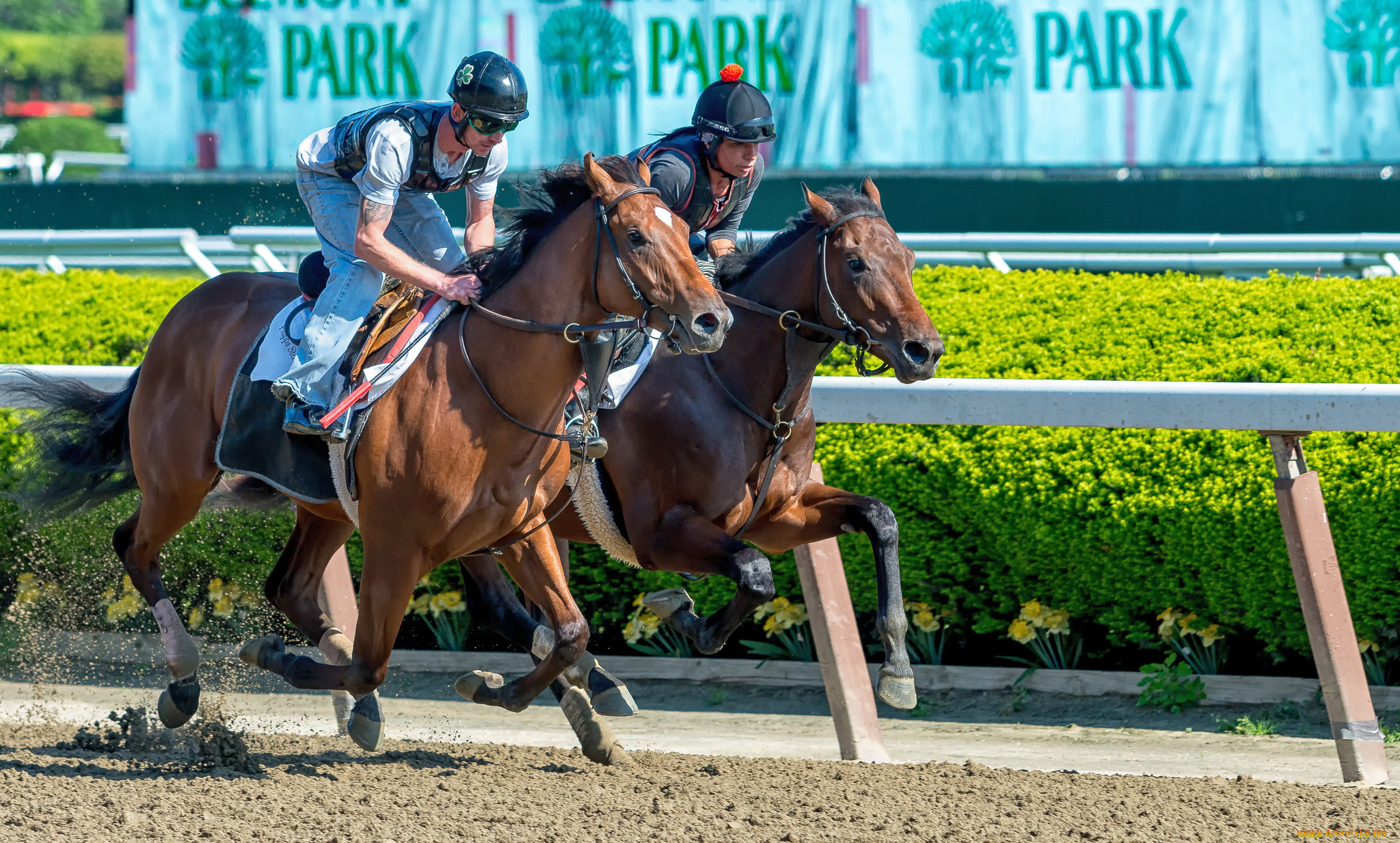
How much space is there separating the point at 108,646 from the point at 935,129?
6530mm

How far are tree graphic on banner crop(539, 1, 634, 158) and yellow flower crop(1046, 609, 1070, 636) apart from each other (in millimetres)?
6719

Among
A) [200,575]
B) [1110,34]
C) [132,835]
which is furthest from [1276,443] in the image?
[1110,34]

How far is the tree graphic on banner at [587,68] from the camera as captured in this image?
1117 centimetres

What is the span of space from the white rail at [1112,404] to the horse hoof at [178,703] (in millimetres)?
2137

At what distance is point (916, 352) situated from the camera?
418 cm

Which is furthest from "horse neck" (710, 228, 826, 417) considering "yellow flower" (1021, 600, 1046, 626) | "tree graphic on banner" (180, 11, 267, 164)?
"tree graphic on banner" (180, 11, 267, 164)

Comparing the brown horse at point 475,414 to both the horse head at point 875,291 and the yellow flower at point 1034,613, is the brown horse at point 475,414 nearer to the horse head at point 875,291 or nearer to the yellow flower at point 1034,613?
the horse head at point 875,291

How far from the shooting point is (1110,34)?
9.98 m

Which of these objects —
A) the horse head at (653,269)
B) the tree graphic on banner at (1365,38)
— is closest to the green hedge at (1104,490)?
the horse head at (653,269)

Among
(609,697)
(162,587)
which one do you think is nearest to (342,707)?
(162,587)

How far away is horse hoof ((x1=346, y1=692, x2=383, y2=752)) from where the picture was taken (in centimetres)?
455

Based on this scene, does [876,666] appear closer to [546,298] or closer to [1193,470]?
[1193,470]

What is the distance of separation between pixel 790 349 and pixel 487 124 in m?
1.11

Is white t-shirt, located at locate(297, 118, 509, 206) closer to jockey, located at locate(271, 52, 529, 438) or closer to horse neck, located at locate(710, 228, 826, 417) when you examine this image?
jockey, located at locate(271, 52, 529, 438)
